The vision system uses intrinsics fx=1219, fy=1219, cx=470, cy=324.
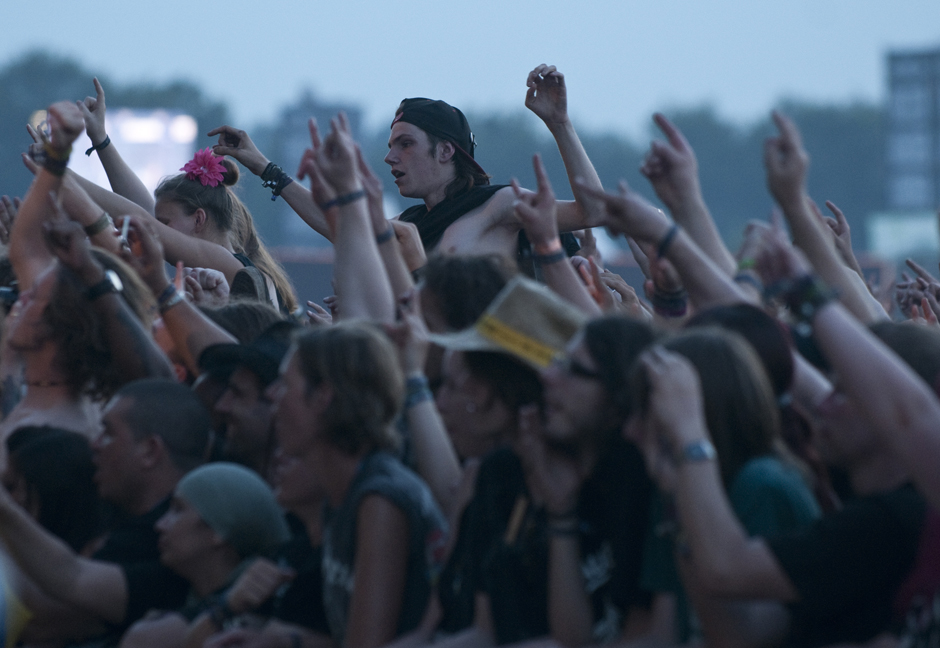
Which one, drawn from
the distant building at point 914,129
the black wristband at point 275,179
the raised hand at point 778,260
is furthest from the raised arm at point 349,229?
the distant building at point 914,129

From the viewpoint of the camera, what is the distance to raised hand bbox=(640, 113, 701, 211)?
3.27 m

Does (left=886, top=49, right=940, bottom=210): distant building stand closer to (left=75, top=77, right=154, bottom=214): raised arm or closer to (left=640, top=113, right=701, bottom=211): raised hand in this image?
(left=75, top=77, right=154, bottom=214): raised arm

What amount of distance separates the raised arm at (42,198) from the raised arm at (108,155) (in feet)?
4.13

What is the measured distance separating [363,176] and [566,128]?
1.15 metres

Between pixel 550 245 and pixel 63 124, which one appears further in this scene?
pixel 63 124

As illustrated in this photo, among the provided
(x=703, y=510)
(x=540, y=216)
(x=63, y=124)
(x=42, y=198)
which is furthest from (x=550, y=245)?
(x=42, y=198)

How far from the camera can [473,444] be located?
300cm

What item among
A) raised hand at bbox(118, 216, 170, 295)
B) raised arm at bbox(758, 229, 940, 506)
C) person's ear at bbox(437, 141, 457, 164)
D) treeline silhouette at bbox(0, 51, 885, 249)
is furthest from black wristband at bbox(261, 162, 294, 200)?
treeline silhouette at bbox(0, 51, 885, 249)

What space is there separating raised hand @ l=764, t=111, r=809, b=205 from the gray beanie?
5.00 ft

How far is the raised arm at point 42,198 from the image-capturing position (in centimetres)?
377

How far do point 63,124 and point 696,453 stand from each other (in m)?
2.40

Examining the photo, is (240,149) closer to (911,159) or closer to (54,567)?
(54,567)

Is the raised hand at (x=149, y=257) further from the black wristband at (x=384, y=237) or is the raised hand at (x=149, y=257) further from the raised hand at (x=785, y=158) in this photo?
the raised hand at (x=785, y=158)

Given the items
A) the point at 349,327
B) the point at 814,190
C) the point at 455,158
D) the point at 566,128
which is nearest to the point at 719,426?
the point at 349,327
